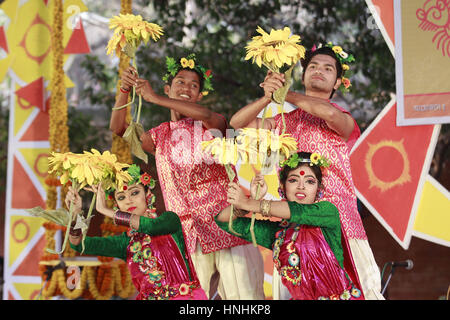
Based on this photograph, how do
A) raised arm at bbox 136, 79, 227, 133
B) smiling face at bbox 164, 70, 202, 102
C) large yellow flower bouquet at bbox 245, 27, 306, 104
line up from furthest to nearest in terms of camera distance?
smiling face at bbox 164, 70, 202, 102 → raised arm at bbox 136, 79, 227, 133 → large yellow flower bouquet at bbox 245, 27, 306, 104

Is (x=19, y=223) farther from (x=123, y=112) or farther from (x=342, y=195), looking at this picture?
(x=342, y=195)

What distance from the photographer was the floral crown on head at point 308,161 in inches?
112

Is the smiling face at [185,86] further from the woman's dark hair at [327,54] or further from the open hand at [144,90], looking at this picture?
the woman's dark hair at [327,54]

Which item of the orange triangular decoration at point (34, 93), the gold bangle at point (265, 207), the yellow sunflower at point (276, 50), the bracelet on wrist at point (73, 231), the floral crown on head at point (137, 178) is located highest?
the orange triangular decoration at point (34, 93)

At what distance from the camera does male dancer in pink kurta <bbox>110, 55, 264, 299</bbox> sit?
3191 millimetres

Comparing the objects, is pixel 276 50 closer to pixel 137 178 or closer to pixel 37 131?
pixel 137 178

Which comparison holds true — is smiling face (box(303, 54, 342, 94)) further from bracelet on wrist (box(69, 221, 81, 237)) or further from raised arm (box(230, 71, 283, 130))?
bracelet on wrist (box(69, 221, 81, 237))

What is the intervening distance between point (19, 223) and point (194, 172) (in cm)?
204

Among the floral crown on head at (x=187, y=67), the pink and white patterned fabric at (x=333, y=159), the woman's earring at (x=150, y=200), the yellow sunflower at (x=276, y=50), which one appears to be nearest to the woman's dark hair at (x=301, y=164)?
the pink and white patterned fabric at (x=333, y=159)

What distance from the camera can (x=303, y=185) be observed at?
2.84 meters

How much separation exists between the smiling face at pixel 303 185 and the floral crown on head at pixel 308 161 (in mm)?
24

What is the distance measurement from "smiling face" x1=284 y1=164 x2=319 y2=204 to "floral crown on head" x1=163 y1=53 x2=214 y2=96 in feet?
2.70

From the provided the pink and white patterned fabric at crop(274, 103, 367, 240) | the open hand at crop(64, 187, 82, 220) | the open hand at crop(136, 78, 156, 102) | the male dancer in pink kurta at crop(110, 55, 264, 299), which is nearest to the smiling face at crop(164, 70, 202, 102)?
the male dancer in pink kurta at crop(110, 55, 264, 299)
